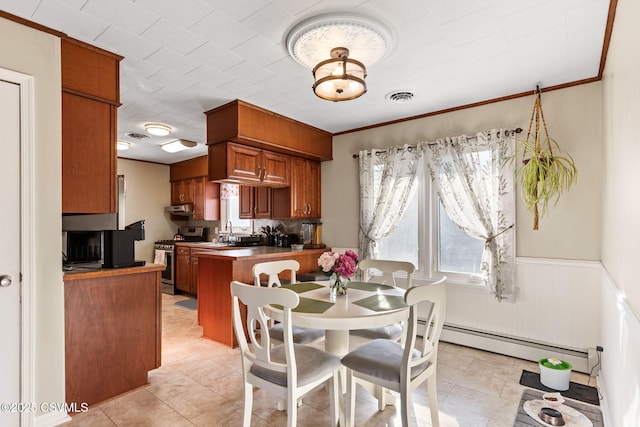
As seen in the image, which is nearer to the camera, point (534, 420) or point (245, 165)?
point (534, 420)

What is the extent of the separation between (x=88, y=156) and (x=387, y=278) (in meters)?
2.65

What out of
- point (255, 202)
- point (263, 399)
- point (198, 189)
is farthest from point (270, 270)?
point (198, 189)

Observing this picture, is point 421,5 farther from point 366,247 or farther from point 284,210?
point 284,210

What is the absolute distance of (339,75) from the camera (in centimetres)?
218

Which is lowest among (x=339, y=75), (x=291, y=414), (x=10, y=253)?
(x=291, y=414)

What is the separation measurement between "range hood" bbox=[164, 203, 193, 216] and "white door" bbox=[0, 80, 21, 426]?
4.59 meters

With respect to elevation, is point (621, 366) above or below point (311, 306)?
below

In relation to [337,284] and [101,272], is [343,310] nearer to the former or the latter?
[337,284]

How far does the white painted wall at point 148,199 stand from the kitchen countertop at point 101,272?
4235 mm

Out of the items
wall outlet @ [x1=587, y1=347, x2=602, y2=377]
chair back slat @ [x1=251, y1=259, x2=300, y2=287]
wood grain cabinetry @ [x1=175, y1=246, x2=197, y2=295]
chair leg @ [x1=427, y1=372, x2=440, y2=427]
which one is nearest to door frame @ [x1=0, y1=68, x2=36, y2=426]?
chair back slat @ [x1=251, y1=259, x2=300, y2=287]

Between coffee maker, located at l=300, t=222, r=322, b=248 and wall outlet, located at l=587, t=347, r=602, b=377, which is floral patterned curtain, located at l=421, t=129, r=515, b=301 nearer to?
wall outlet, located at l=587, t=347, r=602, b=377

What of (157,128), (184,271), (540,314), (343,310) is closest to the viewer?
(343,310)

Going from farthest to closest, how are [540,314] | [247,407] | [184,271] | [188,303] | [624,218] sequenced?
[184,271]
[188,303]
[540,314]
[247,407]
[624,218]

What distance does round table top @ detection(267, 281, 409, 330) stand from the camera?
6.08 feet
